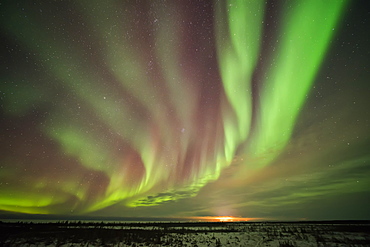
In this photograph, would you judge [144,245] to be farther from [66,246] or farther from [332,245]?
[332,245]

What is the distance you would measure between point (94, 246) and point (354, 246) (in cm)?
2820

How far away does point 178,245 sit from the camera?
23.2 meters

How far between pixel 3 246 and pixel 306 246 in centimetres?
3300

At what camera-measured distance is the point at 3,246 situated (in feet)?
70.4

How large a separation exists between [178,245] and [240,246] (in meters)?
7.07

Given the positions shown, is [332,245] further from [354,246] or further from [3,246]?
[3,246]

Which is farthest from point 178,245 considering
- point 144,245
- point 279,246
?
point 279,246

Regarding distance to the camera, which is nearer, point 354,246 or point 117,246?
point 354,246

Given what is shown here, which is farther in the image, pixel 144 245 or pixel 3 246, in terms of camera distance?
pixel 144 245

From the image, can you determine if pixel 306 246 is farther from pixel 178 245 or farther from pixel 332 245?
pixel 178 245

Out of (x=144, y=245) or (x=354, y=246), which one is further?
(x=144, y=245)

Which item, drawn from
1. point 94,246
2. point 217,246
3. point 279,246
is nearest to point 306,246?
point 279,246

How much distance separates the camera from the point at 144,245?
76.0ft

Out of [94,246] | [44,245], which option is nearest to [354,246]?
[94,246]
